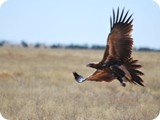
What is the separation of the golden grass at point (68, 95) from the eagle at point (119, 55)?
1.76 feet

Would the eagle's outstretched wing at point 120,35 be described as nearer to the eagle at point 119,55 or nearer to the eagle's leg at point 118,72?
the eagle at point 119,55

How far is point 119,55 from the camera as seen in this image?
4184 millimetres

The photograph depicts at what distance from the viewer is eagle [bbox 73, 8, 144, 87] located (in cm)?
408

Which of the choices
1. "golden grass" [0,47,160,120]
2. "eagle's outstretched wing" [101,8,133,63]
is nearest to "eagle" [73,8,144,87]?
"eagle's outstretched wing" [101,8,133,63]

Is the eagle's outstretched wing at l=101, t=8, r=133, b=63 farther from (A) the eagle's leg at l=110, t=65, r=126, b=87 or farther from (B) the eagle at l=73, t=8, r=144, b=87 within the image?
(A) the eagle's leg at l=110, t=65, r=126, b=87

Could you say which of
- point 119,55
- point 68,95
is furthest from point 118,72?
point 68,95

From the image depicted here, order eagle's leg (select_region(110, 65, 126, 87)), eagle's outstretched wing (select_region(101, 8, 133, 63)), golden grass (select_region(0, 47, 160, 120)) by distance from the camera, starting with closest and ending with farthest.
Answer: eagle's outstretched wing (select_region(101, 8, 133, 63))
eagle's leg (select_region(110, 65, 126, 87))
golden grass (select_region(0, 47, 160, 120))

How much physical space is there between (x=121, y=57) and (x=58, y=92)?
6.29 feet

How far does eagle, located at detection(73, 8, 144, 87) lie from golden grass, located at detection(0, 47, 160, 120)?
54cm

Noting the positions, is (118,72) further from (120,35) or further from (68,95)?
(68,95)

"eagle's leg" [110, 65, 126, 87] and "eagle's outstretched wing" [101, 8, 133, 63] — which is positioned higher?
"eagle's outstretched wing" [101, 8, 133, 63]

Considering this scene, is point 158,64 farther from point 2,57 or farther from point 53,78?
point 2,57

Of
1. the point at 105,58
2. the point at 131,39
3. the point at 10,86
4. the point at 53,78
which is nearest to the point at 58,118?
the point at 105,58

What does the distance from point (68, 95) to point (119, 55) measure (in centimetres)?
167
